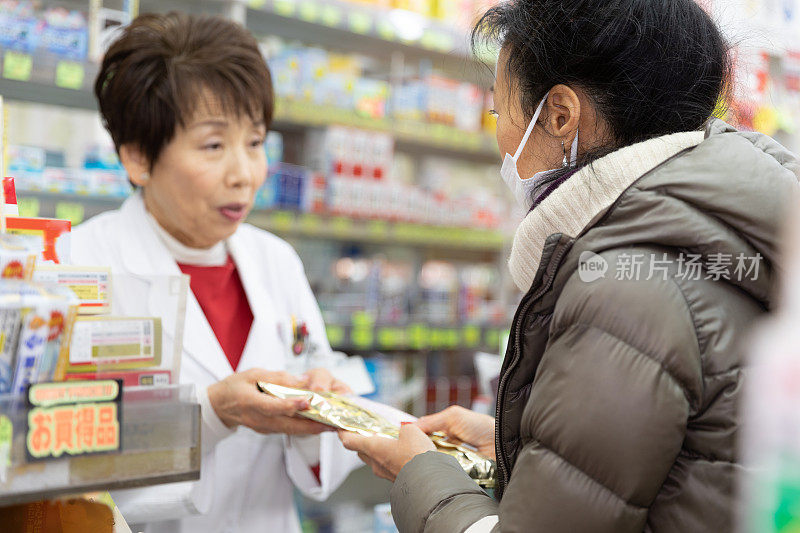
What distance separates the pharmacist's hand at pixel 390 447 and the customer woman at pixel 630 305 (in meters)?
0.15

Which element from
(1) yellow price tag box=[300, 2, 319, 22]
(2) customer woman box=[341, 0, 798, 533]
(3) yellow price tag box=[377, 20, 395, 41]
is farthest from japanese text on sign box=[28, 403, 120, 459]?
(3) yellow price tag box=[377, 20, 395, 41]

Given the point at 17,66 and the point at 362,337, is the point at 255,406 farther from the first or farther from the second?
the point at 362,337

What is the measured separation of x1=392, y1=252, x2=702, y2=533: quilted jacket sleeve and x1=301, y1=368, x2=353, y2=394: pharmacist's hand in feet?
2.75

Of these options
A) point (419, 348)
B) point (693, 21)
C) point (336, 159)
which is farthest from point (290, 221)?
point (693, 21)

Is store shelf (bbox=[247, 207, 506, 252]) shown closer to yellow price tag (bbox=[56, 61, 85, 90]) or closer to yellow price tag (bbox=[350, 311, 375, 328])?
yellow price tag (bbox=[350, 311, 375, 328])

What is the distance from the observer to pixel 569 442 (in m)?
0.88

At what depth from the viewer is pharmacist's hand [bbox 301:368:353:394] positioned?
1703 millimetres

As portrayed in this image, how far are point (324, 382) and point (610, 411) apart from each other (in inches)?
37.8

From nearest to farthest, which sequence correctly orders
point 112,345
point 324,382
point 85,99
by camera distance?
point 112,345, point 324,382, point 85,99

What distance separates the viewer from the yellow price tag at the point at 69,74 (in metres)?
2.59

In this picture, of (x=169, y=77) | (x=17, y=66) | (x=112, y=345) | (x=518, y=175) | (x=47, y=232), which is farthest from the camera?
(x=17, y=66)

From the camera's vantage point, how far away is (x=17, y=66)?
253 cm

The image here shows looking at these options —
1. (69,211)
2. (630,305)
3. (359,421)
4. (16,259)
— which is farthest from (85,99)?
(630,305)

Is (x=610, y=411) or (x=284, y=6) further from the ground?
(x=284, y=6)
